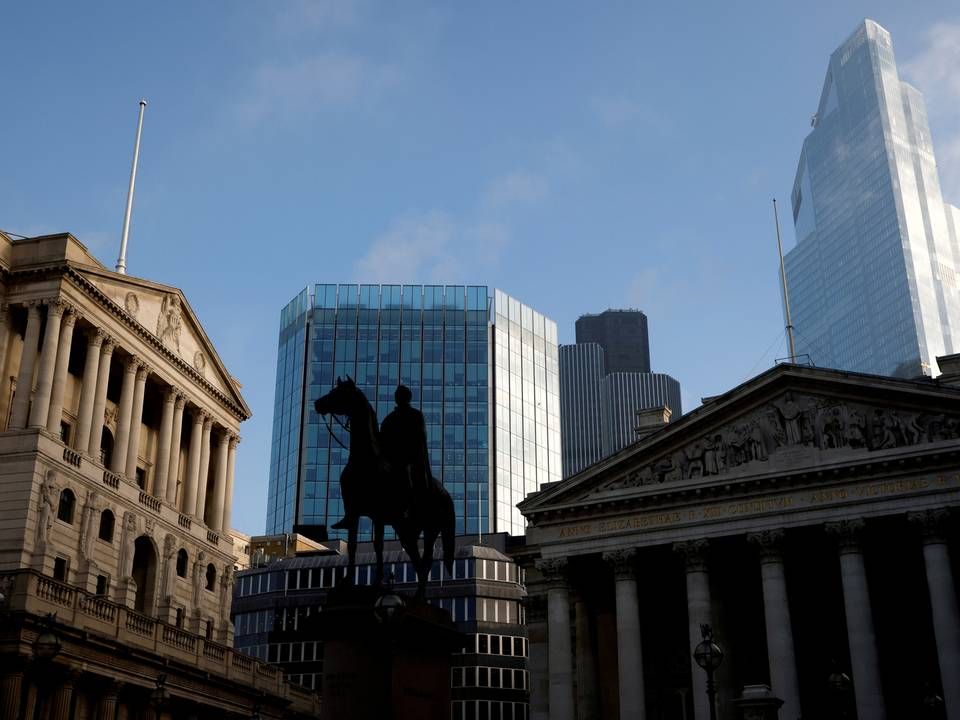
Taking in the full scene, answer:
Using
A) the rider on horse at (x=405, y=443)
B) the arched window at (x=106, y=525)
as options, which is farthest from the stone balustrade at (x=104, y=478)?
the rider on horse at (x=405, y=443)

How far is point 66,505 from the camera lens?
4725 cm

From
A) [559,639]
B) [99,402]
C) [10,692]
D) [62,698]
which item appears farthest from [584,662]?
[10,692]

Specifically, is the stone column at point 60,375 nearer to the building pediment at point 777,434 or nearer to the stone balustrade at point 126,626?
the stone balustrade at point 126,626

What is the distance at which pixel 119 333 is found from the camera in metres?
52.2

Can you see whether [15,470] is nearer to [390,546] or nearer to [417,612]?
[417,612]

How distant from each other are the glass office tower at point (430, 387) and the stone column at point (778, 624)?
65505 mm

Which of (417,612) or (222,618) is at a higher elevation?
(222,618)

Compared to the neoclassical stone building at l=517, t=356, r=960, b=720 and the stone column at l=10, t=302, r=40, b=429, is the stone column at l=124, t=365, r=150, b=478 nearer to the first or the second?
the stone column at l=10, t=302, r=40, b=429

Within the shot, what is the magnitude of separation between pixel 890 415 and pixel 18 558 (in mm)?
38476

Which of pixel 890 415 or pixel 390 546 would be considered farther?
pixel 390 546

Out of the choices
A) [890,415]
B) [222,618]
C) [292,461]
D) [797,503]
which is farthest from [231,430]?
[292,461]

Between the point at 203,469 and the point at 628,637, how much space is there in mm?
24609

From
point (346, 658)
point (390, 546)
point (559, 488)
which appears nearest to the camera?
point (346, 658)

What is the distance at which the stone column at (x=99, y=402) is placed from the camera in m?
49.9
